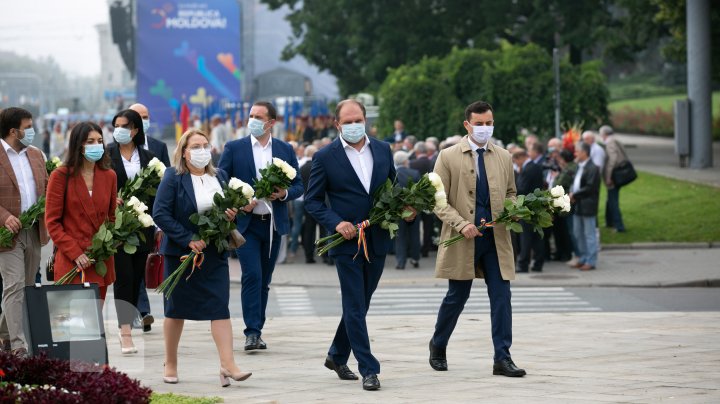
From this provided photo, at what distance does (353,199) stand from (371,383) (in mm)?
1314

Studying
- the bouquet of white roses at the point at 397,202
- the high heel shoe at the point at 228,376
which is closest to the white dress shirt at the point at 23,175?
the high heel shoe at the point at 228,376

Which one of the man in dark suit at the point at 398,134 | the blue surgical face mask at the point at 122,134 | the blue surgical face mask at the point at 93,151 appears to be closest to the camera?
the blue surgical face mask at the point at 93,151

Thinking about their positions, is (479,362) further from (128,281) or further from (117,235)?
(128,281)

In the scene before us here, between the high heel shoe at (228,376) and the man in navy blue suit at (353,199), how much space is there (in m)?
0.78

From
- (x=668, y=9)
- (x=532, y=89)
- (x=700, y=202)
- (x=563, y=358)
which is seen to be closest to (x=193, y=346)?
(x=563, y=358)

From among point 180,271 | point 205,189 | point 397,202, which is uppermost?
point 205,189

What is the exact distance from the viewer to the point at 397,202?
33.1 ft

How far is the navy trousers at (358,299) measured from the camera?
10055 millimetres

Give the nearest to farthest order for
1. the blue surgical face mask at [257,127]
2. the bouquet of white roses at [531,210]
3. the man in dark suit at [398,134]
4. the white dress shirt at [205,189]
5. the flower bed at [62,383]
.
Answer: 1. the flower bed at [62,383]
2. the white dress shirt at [205,189]
3. the bouquet of white roses at [531,210]
4. the blue surgical face mask at [257,127]
5. the man in dark suit at [398,134]

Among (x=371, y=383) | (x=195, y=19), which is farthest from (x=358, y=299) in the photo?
(x=195, y=19)

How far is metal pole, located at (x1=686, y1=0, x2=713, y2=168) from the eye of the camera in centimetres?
3531

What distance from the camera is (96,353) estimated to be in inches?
367

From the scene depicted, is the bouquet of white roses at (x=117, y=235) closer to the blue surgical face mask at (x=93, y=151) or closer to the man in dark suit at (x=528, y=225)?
the blue surgical face mask at (x=93, y=151)

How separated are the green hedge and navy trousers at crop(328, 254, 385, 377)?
2115 centimetres
